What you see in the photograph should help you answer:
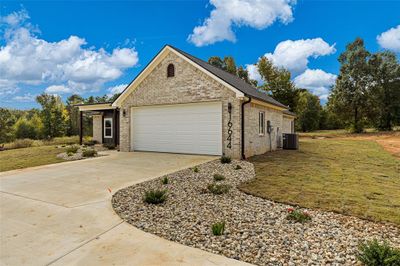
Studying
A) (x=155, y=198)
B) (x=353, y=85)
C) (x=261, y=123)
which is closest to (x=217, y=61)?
(x=353, y=85)

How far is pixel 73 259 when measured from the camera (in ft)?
9.45

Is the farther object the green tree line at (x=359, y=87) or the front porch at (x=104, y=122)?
the green tree line at (x=359, y=87)

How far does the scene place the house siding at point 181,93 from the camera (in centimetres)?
1066

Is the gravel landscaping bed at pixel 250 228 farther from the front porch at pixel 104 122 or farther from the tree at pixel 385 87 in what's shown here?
the tree at pixel 385 87

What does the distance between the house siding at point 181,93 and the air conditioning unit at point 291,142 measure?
6649 mm

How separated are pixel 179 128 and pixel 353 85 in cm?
2996

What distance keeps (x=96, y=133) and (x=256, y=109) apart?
46.4ft

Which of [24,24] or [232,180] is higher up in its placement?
[24,24]

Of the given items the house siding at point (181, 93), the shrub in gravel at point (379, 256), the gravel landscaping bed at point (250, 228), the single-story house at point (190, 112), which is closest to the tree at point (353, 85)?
the single-story house at point (190, 112)

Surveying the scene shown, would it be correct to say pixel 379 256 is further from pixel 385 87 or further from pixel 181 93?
pixel 385 87

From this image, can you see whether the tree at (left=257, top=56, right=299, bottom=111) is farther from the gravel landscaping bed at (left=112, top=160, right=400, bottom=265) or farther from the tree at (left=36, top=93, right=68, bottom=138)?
the gravel landscaping bed at (left=112, top=160, right=400, bottom=265)

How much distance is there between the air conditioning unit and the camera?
15.5 meters

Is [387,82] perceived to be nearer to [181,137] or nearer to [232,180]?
[181,137]

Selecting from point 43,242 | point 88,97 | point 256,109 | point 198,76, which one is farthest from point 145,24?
point 88,97
